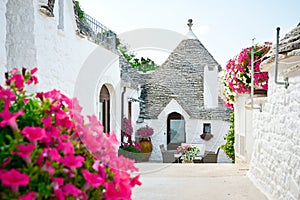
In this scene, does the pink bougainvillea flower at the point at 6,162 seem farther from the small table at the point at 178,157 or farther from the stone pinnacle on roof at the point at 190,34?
the stone pinnacle on roof at the point at 190,34

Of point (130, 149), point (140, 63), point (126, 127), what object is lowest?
point (130, 149)

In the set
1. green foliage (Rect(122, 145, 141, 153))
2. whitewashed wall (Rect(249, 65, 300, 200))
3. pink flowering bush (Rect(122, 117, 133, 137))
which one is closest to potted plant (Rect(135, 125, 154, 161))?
pink flowering bush (Rect(122, 117, 133, 137))

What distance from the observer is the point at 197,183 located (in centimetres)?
417

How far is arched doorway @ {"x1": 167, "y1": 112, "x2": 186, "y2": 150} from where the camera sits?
9844mm

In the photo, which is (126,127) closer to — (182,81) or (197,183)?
(182,81)

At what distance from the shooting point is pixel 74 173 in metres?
0.87

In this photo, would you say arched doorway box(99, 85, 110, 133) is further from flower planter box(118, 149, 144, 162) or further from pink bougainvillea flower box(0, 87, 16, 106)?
pink bougainvillea flower box(0, 87, 16, 106)

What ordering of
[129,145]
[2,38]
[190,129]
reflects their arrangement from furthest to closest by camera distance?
1. [190,129]
2. [129,145]
3. [2,38]

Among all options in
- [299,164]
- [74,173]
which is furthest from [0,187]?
[299,164]

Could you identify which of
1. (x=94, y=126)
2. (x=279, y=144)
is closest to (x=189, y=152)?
(x=279, y=144)

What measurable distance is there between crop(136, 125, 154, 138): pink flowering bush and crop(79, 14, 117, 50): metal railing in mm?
3287

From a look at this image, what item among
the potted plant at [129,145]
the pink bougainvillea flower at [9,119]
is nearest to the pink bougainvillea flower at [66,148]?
the pink bougainvillea flower at [9,119]

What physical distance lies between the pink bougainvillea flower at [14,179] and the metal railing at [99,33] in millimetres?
4588

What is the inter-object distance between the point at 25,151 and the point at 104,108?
6195mm
